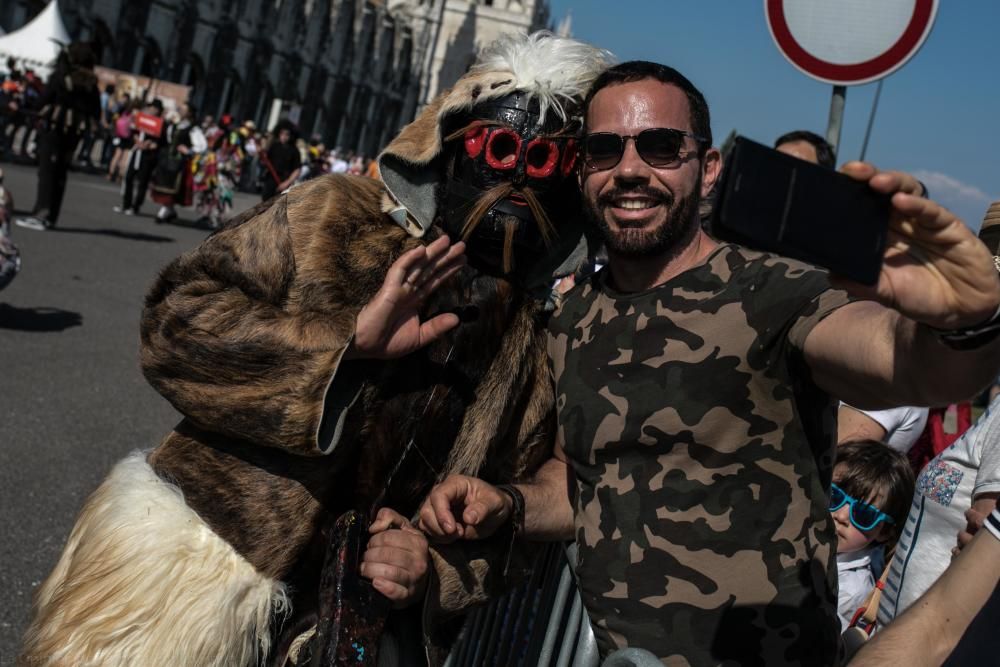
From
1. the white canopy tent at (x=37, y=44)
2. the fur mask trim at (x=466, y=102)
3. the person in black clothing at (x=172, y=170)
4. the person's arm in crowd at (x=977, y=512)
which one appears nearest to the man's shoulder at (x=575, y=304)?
the fur mask trim at (x=466, y=102)

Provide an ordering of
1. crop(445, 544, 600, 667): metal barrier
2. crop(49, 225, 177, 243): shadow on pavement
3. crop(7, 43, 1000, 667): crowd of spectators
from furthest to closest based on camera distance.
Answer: crop(49, 225, 177, 243): shadow on pavement → crop(445, 544, 600, 667): metal barrier → crop(7, 43, 1000, 667): crowd of spectators

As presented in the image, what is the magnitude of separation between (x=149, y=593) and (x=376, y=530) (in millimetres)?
576

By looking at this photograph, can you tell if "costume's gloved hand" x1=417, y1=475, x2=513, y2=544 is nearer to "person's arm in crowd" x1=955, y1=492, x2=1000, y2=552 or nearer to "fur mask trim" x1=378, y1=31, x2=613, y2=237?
"fur mask trim" x1=378, y1=31, x2=613, y2=237

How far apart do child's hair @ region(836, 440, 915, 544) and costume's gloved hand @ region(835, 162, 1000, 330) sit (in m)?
2.44

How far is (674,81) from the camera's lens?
248cm

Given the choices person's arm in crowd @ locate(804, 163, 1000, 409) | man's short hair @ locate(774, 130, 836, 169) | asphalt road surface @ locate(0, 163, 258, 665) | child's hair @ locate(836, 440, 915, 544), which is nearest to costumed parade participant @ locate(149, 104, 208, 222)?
asphalt road surface @ locate(0, 163, 258, 665)

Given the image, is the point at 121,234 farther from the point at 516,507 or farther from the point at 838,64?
the point at 516,507

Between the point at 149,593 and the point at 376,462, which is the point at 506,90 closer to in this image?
the point at 376,462

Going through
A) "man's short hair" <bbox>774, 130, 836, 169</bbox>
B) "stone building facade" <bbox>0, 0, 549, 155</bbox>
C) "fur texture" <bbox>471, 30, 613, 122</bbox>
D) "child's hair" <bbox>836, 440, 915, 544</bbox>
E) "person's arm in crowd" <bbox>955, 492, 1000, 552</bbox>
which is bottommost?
"child's hair" <bbox>836, 440, 915, 544</bbox>

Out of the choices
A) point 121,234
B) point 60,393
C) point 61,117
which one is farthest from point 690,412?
point 121,234

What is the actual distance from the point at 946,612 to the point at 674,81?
1.43m

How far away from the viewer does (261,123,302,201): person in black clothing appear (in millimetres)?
15930

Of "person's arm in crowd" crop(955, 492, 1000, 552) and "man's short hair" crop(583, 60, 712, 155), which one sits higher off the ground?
"man's short hair" crop(583, 60, 712, 155)

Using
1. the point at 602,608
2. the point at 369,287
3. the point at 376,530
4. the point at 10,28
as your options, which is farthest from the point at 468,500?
the point at 10,28
